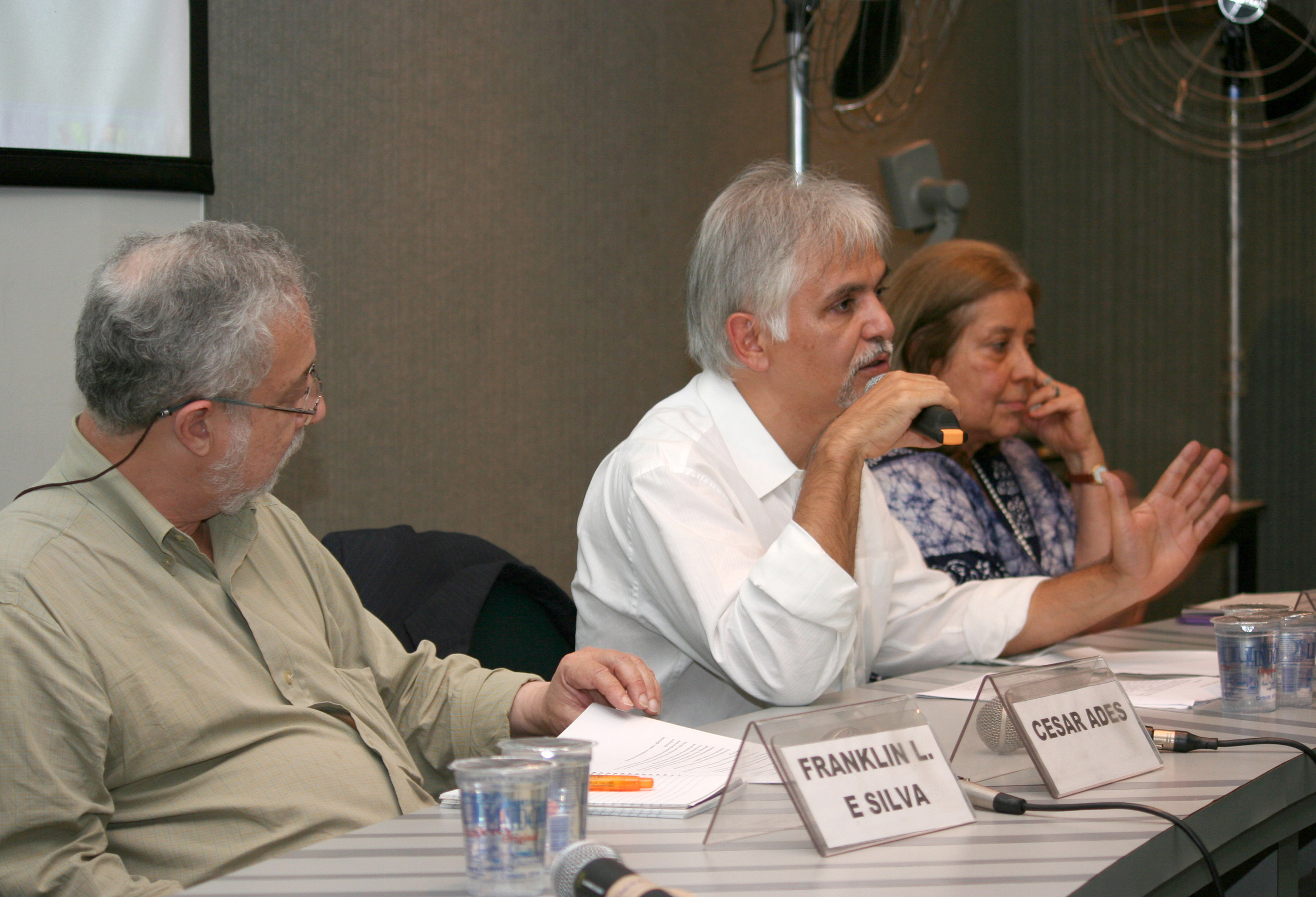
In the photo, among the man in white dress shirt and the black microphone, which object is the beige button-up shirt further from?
the black microphone

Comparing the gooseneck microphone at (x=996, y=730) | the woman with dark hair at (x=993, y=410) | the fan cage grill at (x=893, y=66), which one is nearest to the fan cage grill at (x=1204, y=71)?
the fan cage grill at (x=893, y=66)

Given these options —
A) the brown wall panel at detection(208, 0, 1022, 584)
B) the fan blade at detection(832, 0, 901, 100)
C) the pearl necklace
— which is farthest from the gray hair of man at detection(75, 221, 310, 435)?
the fan blade at detection(832, 0, 901, 100)

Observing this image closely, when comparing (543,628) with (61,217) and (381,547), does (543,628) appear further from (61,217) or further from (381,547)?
(61,217)

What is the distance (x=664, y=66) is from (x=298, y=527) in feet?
6.22

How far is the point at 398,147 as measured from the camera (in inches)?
93.3

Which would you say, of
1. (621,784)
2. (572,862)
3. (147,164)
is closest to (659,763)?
(621,784)

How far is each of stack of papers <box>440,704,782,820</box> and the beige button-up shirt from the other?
0.21 m

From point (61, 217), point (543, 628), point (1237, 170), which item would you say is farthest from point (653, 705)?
point (1237, 170)

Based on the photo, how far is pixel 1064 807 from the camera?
3.33 ft

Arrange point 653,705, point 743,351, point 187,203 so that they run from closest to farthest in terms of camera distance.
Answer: point 653,705, point 743,351, point 187,203

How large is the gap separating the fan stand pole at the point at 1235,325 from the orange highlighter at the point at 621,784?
3.74m

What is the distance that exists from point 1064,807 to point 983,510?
137 cm

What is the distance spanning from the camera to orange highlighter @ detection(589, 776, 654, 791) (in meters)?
1.04

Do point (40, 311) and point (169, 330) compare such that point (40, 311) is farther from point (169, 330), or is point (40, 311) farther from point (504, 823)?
point (504, 823)
